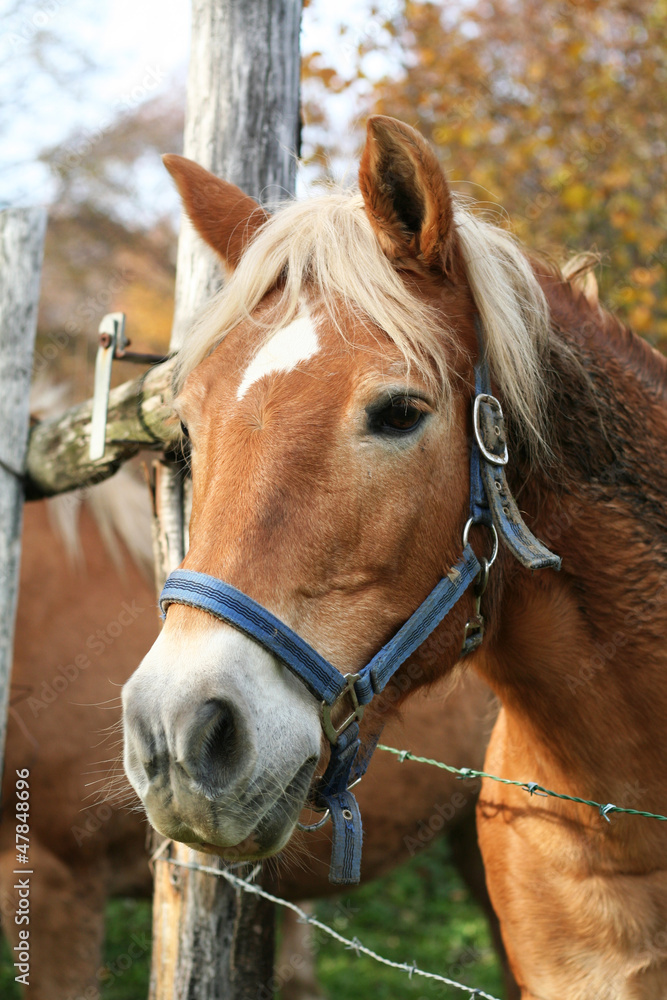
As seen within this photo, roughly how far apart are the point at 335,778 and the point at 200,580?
0.52m

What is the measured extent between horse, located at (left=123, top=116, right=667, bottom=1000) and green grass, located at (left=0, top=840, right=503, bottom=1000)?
2.65m

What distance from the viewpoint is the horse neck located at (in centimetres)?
181

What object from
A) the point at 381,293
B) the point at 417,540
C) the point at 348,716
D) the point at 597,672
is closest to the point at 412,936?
the point at 597,672

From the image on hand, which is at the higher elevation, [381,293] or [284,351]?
[381,293]

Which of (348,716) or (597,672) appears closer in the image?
(348,716)

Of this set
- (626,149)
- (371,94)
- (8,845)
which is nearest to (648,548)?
(8,845)

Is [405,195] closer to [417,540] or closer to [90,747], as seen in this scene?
[417,540]

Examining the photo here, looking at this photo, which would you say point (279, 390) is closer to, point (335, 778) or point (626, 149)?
point (335, 778)

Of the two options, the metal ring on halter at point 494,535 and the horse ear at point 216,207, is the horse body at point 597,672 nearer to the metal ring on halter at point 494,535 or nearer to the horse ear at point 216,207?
the metal ring on halter at point 494,535

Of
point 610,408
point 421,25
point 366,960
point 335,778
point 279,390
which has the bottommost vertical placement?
point 366,960

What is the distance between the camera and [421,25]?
734 centimetres

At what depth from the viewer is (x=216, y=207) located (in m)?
2.06

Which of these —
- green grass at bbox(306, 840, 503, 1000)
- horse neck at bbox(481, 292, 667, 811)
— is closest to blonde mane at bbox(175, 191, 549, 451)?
horse neck at bbox(481, 292, 667, 811)

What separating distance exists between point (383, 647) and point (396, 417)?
0.48 meters
